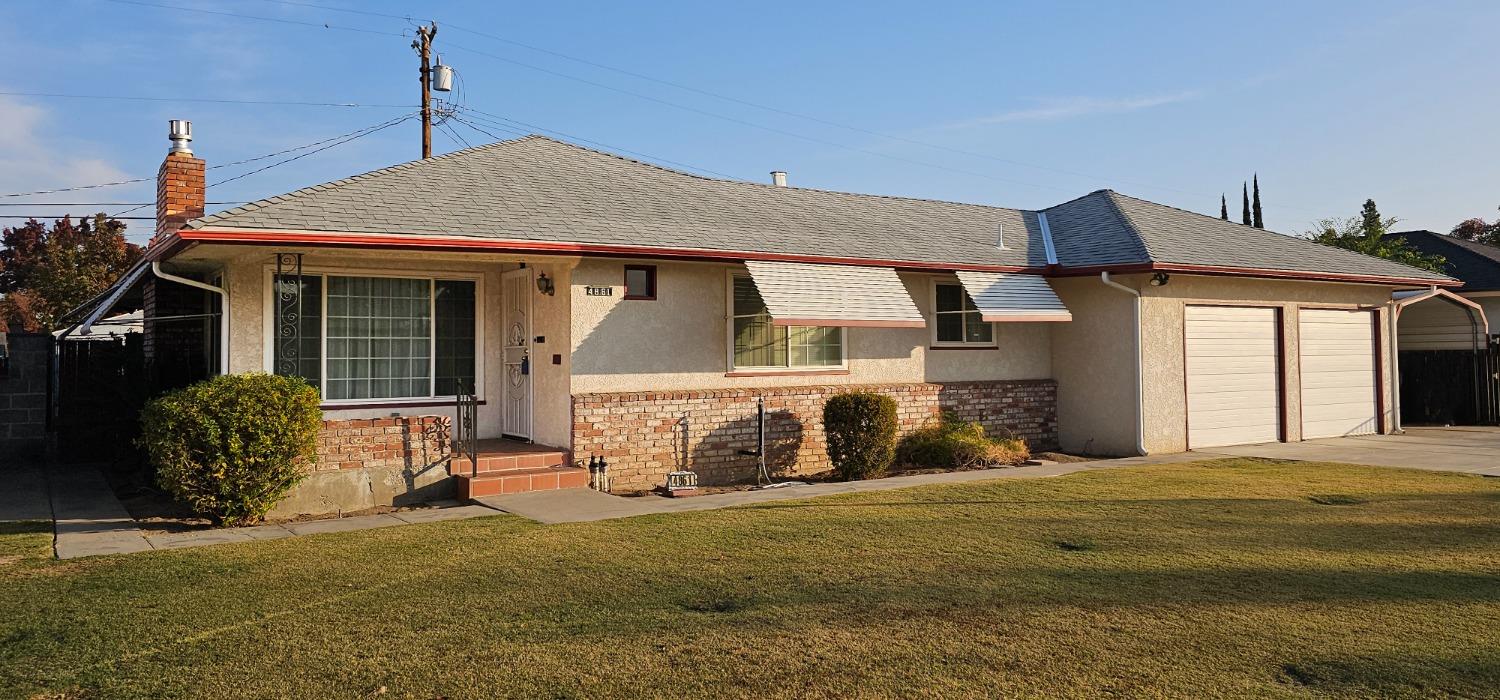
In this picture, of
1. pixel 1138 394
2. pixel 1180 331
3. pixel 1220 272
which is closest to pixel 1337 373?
pixel 1220 272

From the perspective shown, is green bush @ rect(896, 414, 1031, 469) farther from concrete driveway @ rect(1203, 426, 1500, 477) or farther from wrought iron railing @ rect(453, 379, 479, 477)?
wrought iron railing @ rect(453, 379, 479, 477)

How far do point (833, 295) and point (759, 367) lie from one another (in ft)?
4.76

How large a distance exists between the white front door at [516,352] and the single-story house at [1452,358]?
58.0 feet

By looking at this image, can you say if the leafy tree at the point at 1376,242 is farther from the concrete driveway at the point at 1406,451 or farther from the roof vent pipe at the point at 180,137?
the roof vent pipe at the point at 180,137

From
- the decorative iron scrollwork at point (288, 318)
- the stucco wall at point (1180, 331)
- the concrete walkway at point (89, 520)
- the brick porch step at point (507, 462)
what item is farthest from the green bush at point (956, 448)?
the concrete walkway at point (89, 520)

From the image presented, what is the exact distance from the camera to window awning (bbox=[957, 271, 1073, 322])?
14672 millimetres

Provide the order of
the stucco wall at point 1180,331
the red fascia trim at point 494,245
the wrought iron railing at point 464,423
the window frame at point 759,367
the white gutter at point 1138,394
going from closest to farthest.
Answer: the red fascia trim at point 494,245 < the wrought iron railing at point 464,423 < the window frame at point 759,367 < the white gutter at point 1138,394 < the stucco wall at point 1180,331

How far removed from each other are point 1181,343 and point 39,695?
14.9 meters

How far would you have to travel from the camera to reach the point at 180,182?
12227 millimetres

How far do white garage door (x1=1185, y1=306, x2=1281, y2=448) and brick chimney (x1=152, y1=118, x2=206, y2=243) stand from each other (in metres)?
14.3

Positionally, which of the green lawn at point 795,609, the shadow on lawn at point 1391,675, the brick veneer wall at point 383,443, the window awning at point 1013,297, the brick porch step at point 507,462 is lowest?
the shadow on lawn at point 1391,675

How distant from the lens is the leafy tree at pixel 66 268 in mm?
28094

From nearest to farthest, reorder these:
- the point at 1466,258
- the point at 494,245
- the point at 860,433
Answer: the point at 494,245 → the point at 860,433 → the point at 1466,258

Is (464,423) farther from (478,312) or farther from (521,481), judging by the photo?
(478,312)
